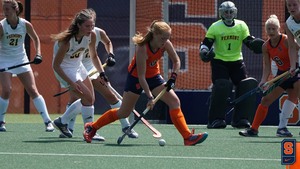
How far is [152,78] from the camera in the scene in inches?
339

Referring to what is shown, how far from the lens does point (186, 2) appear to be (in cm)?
1405

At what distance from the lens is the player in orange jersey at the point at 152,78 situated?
27.2ft

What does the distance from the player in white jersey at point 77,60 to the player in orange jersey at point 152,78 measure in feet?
1.37

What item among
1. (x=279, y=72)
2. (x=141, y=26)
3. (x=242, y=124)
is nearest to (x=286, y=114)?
(x=279, y=72)

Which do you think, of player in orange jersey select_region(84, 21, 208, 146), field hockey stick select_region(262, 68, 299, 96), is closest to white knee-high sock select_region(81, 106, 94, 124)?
player in orange jersey select_region(84, 21, 208, 146)

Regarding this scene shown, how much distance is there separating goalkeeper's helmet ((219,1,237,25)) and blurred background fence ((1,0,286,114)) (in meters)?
1.20

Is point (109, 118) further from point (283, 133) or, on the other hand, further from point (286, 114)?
point (286, 114)

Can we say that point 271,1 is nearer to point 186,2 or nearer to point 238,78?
point 186,2

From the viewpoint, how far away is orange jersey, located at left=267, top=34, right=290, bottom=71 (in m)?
9.96

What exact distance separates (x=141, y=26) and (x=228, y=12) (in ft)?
7.87

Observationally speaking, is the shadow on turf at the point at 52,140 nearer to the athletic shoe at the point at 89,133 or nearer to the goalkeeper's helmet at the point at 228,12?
the athletic shoe at the point at 89,133

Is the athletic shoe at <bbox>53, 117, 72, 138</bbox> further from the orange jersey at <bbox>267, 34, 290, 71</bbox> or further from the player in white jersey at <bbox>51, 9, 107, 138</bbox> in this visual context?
the orange jersey at <bbox>267, 34, 290, 71</bbox>

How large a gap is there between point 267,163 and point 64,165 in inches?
54.5

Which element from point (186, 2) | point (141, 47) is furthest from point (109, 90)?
point (186, 2)
